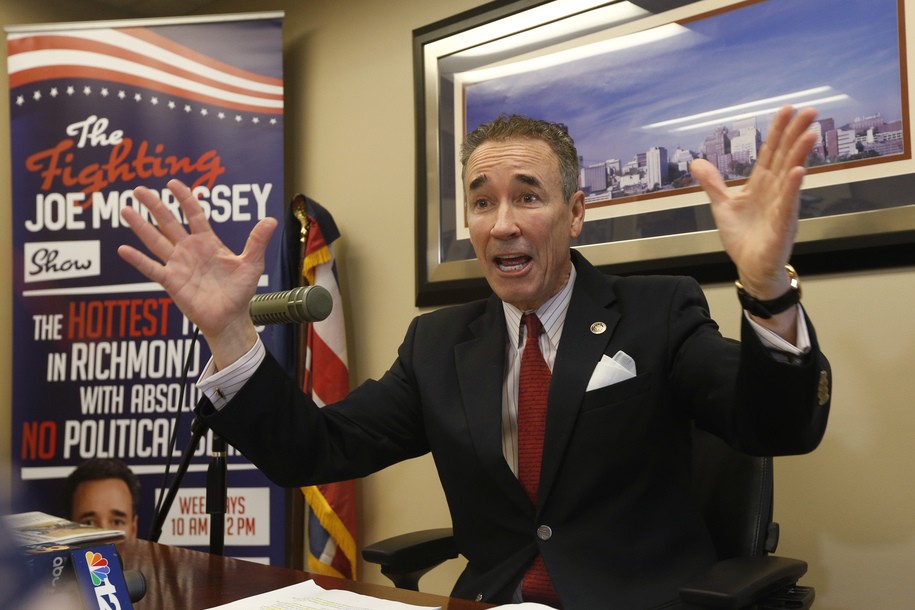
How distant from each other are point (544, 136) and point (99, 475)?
2.30 meters

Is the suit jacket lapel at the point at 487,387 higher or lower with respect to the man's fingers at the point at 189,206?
lower

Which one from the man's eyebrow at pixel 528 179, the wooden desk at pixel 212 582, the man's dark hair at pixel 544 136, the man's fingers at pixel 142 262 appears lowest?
the wooden desk at pixel 212 582

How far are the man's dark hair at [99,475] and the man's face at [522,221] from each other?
6.60 feet

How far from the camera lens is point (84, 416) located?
3.21 m

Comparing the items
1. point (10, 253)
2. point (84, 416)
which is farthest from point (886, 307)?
point (10, 253)

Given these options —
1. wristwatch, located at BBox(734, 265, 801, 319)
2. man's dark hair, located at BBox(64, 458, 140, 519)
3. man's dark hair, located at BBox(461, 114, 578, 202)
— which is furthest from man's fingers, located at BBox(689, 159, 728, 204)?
man's dark hair, located at BBox(64, 458, 140, 519)

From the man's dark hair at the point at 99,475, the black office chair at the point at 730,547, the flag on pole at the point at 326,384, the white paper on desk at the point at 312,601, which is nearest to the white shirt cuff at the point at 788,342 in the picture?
the black office chair at the point at 730,547

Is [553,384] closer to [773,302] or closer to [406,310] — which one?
[773,302]

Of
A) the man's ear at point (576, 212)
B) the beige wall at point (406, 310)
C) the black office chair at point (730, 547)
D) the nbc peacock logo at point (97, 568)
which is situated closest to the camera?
the nbc peacock logo at point (97, 568)

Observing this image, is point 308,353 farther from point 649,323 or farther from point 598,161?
point 649,323

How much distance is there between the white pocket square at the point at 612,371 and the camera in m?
1.60

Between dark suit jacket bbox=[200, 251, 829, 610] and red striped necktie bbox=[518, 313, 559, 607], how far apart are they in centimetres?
3

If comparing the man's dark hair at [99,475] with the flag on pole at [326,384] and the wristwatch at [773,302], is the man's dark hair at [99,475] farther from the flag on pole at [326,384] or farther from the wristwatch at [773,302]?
the wristwatch at [773,302]

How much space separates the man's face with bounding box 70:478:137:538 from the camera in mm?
3111
